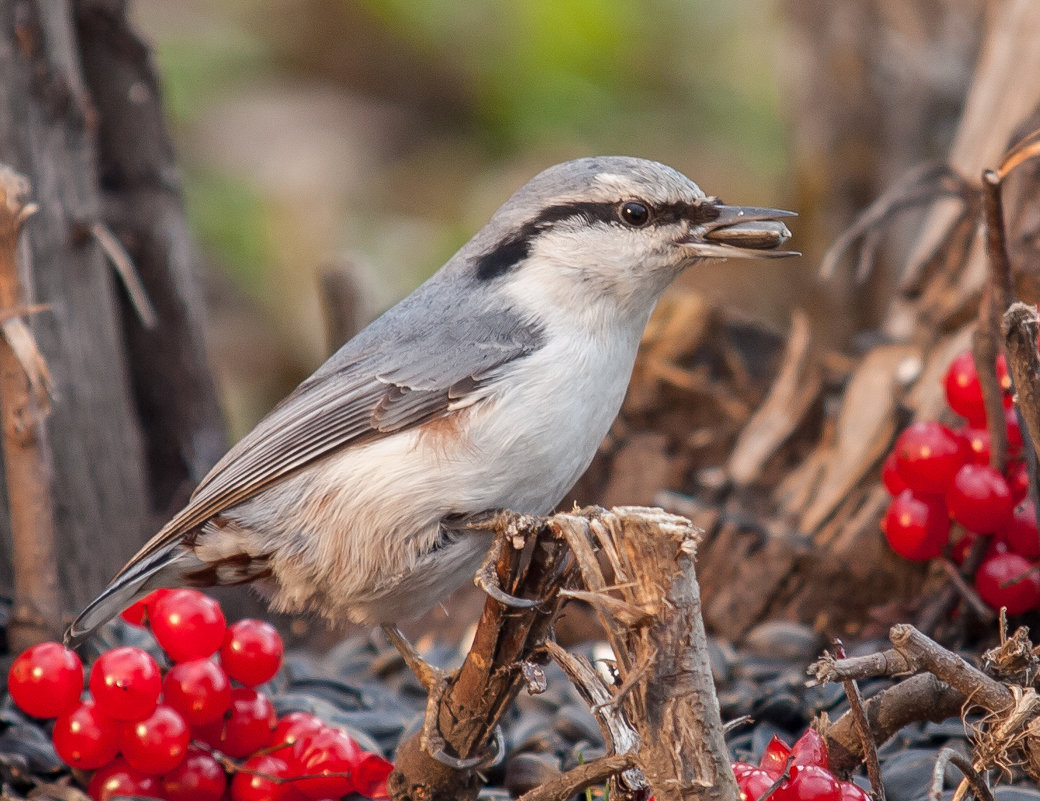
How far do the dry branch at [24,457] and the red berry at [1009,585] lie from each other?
2.41 m

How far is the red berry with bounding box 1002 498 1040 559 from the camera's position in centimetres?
292

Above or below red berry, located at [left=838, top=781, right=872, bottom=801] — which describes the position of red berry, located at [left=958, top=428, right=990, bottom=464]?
above

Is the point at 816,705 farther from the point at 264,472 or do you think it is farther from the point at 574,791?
the point at 264,472

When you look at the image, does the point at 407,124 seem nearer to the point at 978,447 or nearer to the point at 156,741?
the point at 978,447

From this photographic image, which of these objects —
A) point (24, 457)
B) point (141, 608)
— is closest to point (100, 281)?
point (24, 457)

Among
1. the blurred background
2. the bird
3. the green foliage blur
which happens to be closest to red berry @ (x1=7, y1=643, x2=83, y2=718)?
the bird

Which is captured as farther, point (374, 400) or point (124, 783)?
point (374, 400)

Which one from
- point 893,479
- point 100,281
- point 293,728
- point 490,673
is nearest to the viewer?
point 490,673

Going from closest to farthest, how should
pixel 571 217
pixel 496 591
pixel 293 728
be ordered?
pixel 496 591
pixel 293 728
pixel 571 217

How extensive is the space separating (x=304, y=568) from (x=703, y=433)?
2.04 m

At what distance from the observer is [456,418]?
270 centimetres

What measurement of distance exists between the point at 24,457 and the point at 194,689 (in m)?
0.88

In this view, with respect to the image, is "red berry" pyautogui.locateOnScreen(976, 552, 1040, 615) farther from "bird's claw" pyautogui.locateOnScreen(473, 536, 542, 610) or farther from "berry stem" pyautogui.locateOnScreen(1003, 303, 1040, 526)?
"bird's claw" pyautogui.locateOnScreen(473, 536, 542, 610)

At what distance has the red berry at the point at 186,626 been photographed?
2.68 m
